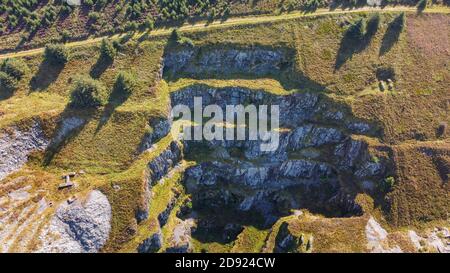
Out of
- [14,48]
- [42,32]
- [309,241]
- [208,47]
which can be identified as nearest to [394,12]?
[208,47]

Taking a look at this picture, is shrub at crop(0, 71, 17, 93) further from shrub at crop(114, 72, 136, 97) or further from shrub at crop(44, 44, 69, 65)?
shrub at crop(114, 72, 136, 97)

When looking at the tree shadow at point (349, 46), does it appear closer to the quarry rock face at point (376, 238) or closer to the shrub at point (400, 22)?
the shrub at point (400, 22)

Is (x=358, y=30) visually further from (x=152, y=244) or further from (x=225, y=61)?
(x=152, y=244)

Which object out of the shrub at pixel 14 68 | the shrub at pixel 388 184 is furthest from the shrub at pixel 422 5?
the shrub at pixel 14 68

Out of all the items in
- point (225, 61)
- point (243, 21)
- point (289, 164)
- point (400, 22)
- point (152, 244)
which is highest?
point (243, 21)

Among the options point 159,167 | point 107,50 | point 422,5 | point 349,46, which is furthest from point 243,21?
point 422,5

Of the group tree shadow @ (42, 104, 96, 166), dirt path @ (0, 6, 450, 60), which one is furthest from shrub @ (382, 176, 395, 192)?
tree shadow @ (42, 104, 96, 166)
